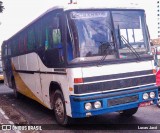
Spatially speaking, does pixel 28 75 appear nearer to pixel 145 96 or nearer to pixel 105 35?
pixel 105 35

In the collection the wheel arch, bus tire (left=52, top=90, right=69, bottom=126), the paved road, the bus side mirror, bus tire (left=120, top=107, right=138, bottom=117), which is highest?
the bus side mirror

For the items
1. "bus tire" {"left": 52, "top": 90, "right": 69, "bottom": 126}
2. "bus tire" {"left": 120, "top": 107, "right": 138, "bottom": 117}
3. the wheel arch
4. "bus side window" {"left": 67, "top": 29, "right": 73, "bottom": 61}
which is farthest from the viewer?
"bus tire" {"left": 120, "top": 107, "right": 138, "bottom": 117}

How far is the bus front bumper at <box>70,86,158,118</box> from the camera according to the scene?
267 inches

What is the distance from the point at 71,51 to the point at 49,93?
2.15 meters

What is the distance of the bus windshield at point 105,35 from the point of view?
22.8 ft

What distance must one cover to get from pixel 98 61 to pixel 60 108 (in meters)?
1.83

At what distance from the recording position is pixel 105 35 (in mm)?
7160

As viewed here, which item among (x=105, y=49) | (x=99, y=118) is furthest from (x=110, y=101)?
(x=99, y=118)

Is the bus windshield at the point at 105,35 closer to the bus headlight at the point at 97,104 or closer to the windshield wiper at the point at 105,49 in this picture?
the windshield wiper at the point at 105,49

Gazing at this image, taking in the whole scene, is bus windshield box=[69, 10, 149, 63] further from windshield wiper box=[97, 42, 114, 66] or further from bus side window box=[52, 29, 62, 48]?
bus side window box=[52, 29, 62, 48]

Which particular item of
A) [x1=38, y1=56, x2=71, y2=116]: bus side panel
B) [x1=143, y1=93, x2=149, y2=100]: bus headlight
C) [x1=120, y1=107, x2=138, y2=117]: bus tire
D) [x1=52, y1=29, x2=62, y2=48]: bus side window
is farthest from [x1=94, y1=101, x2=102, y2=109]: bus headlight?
[x1=120, y1=107, x2=138, y2=117]: bus tire

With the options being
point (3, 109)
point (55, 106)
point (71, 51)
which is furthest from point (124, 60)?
point (3, 109)

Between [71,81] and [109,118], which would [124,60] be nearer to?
[71,81]

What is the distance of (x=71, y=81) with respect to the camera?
6.89 metres
